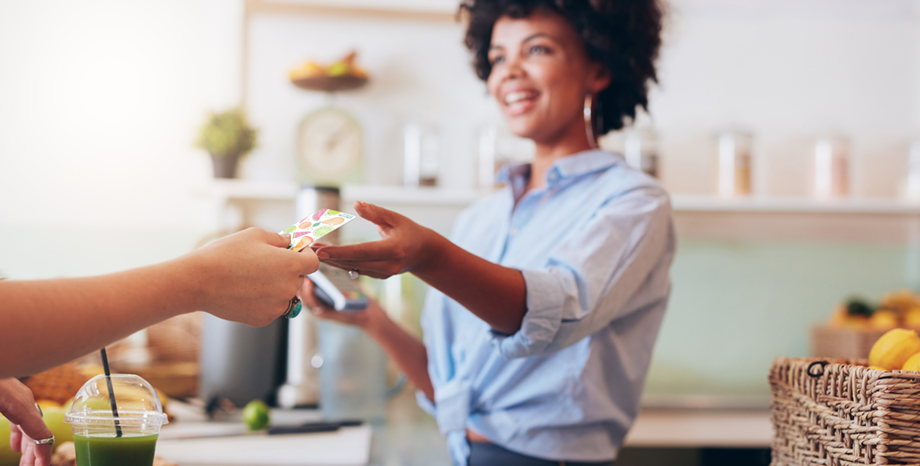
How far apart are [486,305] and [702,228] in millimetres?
1340

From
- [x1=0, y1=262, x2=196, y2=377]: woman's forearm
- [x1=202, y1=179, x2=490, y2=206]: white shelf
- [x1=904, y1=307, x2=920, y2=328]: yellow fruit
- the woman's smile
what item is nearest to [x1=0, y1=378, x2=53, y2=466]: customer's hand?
[x1=0, y1=262, x2=196, y2=377]: woman's forearm

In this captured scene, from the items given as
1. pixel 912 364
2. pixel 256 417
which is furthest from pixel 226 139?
pixel 912 364

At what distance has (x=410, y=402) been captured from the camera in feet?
5.41

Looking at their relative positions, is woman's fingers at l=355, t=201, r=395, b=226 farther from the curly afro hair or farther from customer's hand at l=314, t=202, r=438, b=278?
the curly afro hair

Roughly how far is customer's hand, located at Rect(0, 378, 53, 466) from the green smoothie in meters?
0.04

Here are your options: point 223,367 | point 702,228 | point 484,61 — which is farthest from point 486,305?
point 702,228

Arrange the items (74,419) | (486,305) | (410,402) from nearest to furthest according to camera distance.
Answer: (74,419) → (486,305) → (410,402)

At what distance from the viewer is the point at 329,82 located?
5.74 feet

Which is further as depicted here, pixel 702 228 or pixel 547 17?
pixel 702 228

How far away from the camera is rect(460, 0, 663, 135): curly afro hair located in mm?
1011

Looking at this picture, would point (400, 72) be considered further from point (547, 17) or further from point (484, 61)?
point (547, 17)

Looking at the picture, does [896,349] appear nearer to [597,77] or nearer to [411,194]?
[597,77]

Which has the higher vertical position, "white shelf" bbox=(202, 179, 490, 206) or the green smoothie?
"white shelf" bbox=(202, 179, 490, 206)

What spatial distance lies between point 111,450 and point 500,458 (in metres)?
0.54
